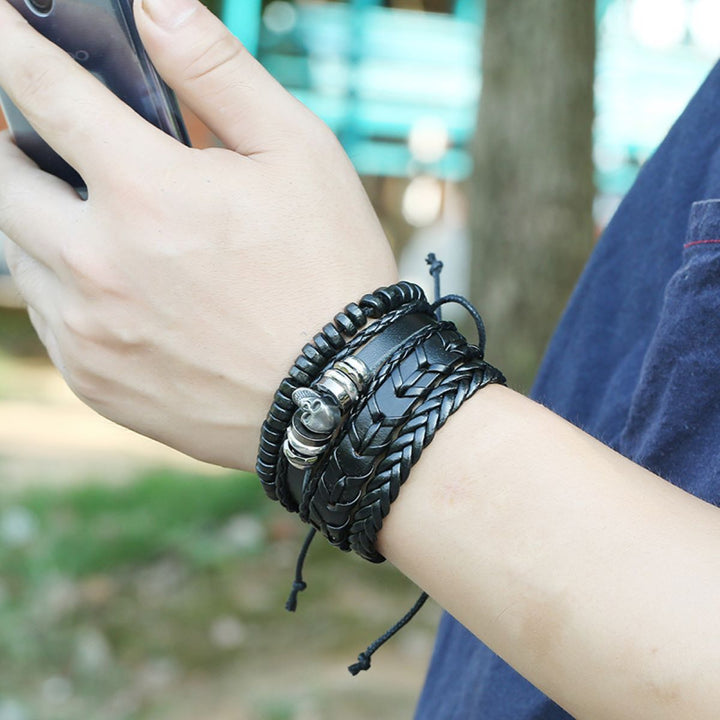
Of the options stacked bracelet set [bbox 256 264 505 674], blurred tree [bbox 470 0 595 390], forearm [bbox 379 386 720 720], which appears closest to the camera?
forearm [bbox 379 386 720 720]

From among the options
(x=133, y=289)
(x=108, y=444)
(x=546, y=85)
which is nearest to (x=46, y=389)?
(x=108, y=444)

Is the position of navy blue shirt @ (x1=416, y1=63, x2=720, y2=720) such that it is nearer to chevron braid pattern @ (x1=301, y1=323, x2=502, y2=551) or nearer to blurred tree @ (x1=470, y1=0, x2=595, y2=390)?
chevron braid pattern @ (x1=301, y1=323, x2=502, y2=551)

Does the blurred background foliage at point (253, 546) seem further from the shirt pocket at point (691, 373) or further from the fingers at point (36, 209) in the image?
the shirt pocket at point (691, 373)

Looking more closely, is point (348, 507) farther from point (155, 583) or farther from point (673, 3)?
point (673, 3)

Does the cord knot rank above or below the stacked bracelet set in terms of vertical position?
below

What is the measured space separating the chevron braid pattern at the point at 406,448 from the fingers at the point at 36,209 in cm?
32

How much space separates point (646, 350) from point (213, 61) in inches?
19.1

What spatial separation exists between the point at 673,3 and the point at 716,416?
863cm

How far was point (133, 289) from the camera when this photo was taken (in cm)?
68

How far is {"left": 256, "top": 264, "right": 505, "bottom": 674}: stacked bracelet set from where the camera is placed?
24.5 inches

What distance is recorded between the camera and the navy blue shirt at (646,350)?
66 cm

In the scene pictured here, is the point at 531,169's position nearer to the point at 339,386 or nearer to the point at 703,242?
the point at 703,242

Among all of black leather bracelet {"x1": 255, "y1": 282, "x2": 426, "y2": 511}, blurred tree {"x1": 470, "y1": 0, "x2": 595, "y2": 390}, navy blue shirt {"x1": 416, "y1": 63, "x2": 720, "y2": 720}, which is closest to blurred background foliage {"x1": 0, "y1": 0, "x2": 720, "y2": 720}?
blurred tree {"x1": 470, "y1": 0, "x2": 595, "y2": 390}

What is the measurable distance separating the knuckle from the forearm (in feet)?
1.09
